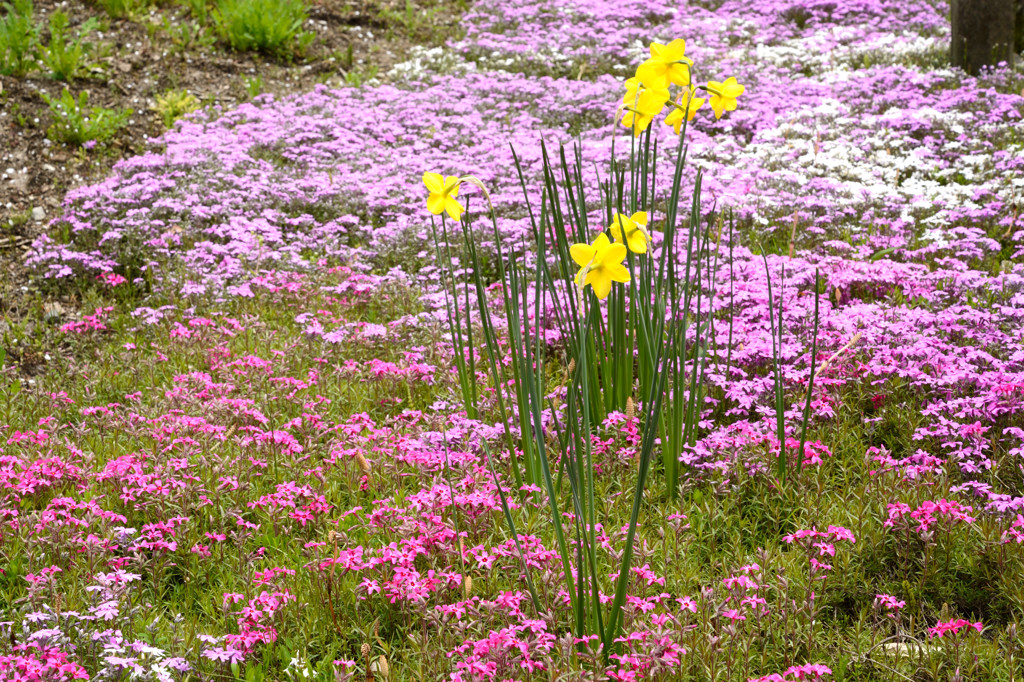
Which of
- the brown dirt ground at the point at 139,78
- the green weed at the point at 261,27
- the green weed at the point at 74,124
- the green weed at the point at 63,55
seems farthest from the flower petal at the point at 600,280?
the green weed at the point at 261,27

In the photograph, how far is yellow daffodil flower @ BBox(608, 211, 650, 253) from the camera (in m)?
1.77

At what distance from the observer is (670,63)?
6.59 feet

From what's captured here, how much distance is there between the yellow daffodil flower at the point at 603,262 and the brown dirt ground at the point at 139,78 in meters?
4.20

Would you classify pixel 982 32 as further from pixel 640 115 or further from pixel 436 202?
pixel 436 202

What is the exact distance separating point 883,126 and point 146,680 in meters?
7.48

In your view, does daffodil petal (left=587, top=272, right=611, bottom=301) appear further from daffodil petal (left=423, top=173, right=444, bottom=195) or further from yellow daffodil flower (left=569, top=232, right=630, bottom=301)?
daffodil petal (left=423, top=173, right=444, bottom=195)

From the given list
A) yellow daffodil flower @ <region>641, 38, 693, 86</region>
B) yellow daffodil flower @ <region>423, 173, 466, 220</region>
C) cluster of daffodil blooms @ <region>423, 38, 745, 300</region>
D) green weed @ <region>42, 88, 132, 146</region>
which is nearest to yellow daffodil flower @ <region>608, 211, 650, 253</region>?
cluster of daffodil blooms @ <region>423, 38, 745, 300</region>

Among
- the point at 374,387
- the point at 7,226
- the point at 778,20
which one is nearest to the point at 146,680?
the point at 374,387

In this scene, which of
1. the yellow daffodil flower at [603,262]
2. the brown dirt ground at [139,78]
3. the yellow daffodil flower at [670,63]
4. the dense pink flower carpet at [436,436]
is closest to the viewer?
the yellow daffodil flower at [603,262]

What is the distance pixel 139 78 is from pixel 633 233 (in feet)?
28.9

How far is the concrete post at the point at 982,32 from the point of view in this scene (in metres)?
7.79

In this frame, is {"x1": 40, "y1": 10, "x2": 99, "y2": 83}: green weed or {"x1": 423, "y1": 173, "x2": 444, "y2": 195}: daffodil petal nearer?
{"x1": 423, "y1": 173, "x2": 444, "y2": 195}: daffodil petal

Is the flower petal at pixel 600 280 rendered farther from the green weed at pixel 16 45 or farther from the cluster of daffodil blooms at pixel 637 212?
the green weed at pixel 16 45

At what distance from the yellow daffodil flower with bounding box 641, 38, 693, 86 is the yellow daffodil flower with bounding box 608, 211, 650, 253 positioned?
1.48 feet
